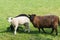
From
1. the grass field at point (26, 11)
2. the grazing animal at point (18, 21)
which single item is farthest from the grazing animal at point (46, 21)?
the grass field at point (26, 11)

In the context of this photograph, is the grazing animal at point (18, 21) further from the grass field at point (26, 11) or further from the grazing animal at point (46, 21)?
the grass field at point (26, 11)

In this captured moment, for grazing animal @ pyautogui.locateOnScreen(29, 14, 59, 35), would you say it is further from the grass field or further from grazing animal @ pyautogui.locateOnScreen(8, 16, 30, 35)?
the grass field

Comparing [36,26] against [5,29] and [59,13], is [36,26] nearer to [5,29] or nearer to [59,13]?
[5,29]

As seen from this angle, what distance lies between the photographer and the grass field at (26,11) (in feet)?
47.0

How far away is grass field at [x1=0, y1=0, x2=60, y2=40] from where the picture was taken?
14320mm

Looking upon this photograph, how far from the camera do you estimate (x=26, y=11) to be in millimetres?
20578

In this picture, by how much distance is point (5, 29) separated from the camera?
1559 cm

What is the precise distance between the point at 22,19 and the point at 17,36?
38.5 inches

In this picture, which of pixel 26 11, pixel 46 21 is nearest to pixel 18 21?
pixel 46 21

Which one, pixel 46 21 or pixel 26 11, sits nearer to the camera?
pixel 46 21

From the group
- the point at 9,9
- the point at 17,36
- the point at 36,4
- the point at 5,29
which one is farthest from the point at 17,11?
the point at 17,36

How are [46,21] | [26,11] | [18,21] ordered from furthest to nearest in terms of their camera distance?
[26,11] < [46,21] < [18,21]

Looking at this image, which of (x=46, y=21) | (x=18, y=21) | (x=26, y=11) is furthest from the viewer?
(x=26, y=11)

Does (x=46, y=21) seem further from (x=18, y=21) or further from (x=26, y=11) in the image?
(x=26, y=11)
